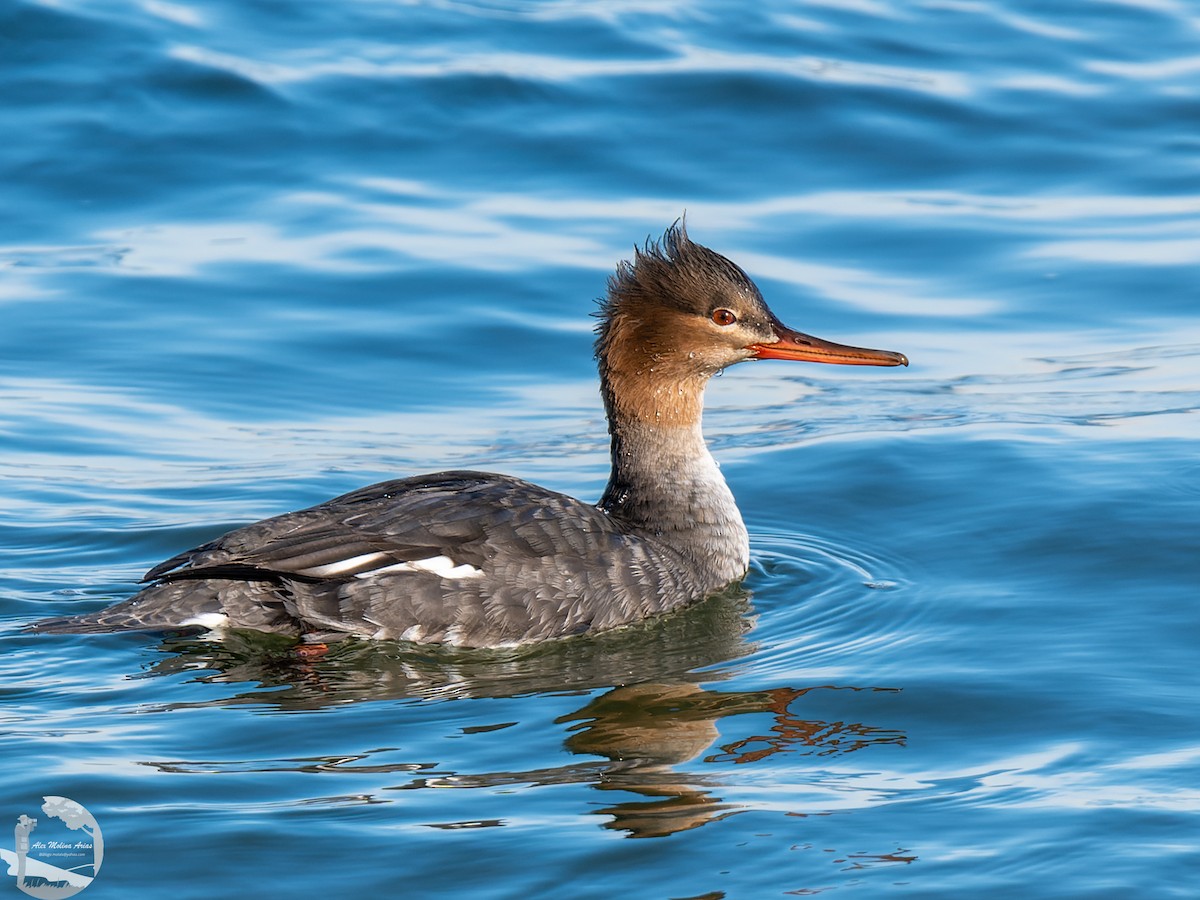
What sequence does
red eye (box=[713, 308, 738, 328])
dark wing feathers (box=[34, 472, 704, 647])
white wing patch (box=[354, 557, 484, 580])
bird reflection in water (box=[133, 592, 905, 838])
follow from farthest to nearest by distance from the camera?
red eye (box=[713, 308, 738, 328]) → white wing patch (box=[354, 557, 484, 580]) → dark wing feathers (box=[34, 472, 704, 647]) → bird reflection in water (box=[133, 592, 905, 838])

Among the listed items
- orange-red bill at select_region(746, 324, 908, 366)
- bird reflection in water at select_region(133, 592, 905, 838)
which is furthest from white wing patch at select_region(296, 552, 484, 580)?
orange-red bill at select_region(746, 324, 908, 366)

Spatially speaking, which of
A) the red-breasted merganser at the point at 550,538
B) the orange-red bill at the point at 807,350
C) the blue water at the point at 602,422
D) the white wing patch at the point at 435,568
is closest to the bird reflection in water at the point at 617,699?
the blue water at the point at 602,422

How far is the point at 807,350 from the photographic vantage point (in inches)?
327

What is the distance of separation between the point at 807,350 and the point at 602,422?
2329 mm

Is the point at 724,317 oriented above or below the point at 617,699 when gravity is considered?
above

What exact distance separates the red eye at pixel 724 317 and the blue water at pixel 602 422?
1.15m

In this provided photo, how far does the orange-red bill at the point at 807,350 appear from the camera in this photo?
8.26 metres

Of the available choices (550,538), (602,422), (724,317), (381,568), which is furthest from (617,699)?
(602,422)

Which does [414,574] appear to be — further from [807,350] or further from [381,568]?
[807,350]

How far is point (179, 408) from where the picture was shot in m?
10.3

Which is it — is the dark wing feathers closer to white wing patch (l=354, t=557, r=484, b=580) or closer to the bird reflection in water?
white wing patch (l=354, t=557, r=484, b=580)

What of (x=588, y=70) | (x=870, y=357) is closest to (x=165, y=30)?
(x=588, y=70)

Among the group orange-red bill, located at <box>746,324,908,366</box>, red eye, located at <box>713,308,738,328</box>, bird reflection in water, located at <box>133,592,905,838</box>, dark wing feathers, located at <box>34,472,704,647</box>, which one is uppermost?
red eye, located at <box>713,308,738,328</box>

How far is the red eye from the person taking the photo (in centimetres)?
820
